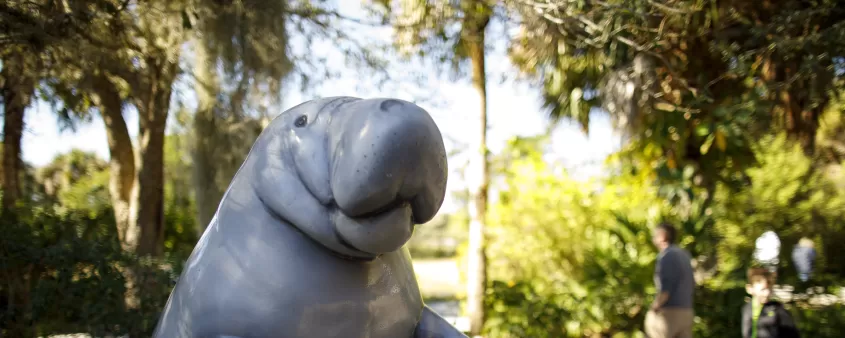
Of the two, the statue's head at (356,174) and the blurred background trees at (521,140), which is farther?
the blurred background trees at (521,140)

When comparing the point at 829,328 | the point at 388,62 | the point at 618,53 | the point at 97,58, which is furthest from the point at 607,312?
the point at 97,58

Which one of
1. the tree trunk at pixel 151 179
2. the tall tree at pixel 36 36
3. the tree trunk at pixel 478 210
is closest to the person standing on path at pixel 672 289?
the tree trunk at pixel 478 210

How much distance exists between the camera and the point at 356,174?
146 cm

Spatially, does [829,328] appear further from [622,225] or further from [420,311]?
[420,311]

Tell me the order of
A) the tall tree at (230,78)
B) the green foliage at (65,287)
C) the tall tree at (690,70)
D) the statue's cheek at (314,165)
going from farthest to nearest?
1. the tall tree at (230,78)
2. the tall tree at (690,70)
3. the green foliage at (65,287)
4. the statue's cheek at (314,165)

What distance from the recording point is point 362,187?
1.46 meters

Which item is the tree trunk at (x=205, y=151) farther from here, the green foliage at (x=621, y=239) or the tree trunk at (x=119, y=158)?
the green foliage at (x=621, y=239)

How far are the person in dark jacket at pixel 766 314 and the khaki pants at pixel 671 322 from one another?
73 centimetres

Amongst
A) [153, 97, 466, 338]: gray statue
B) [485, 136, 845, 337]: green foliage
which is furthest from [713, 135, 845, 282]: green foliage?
[153, 97, 466, 338]: gray statue

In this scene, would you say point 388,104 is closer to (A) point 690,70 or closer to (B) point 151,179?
(B) point 151,179

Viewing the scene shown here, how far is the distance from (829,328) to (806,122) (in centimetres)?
215

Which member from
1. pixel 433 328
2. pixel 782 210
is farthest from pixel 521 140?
pixel 433 328

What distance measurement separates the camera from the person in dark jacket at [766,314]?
4.07 m

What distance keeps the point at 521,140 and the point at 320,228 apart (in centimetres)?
770
